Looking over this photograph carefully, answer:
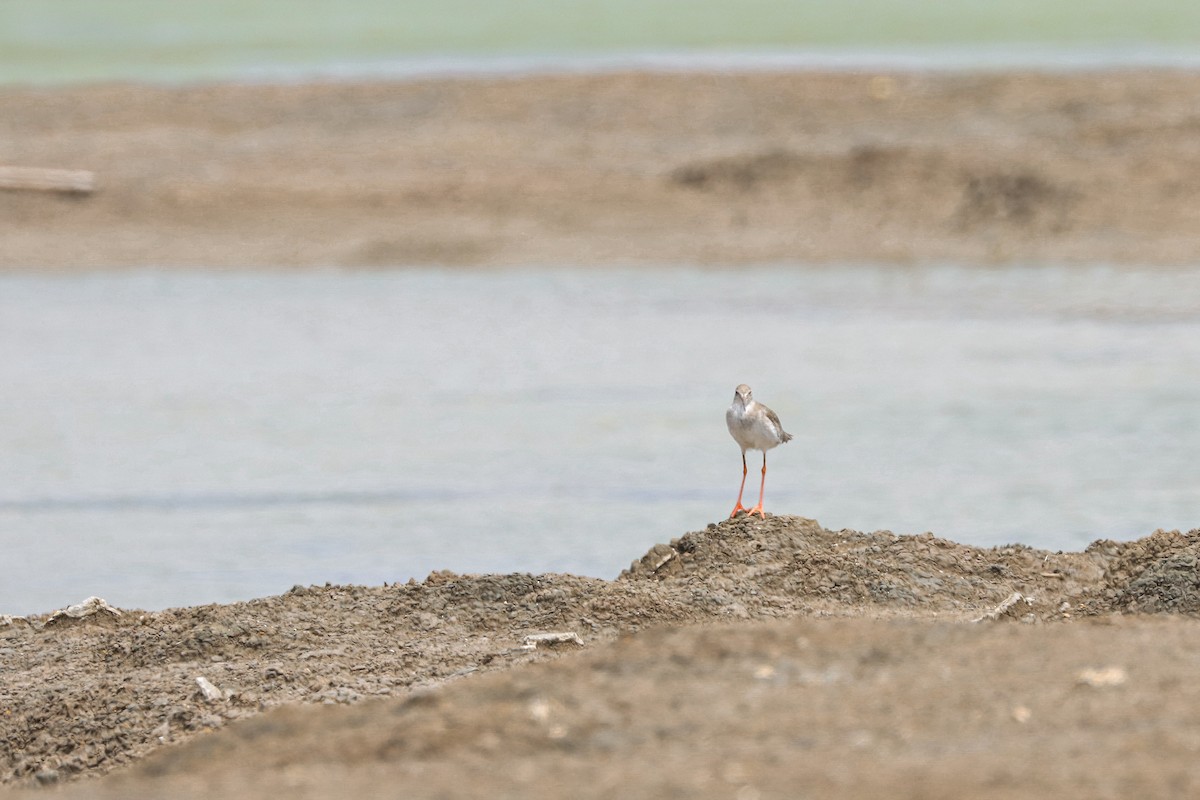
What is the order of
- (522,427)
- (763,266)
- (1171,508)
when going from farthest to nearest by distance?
(763,266), (522,427), (1171,508)

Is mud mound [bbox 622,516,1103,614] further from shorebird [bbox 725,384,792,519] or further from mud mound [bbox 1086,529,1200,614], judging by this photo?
shorebird [bbox 725,384,792,519]

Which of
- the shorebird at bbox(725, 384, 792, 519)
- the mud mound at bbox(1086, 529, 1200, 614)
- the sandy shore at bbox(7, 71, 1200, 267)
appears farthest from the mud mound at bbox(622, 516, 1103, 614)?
the sandy shore at bbox(7, 71, 1200, 267)

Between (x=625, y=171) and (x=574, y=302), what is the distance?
559 cm

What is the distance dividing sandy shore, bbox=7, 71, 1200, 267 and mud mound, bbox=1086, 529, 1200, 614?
13.2 metres

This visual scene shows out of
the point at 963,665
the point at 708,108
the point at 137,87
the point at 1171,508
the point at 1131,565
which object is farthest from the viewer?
the point at 137,87

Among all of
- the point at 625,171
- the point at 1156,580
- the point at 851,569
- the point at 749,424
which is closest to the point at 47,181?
the point at 625,171

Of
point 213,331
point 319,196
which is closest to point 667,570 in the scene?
point 213,331

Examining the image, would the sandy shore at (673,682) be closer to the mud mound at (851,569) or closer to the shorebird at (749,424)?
the mud mound at (851,569)

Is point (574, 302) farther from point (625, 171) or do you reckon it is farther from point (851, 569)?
point (851, 569)

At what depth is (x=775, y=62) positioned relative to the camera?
104 ft

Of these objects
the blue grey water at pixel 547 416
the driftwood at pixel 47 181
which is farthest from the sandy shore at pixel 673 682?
the driftwood at pixel 47 181

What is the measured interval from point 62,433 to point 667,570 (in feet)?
22.2

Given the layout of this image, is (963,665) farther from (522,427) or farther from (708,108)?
(708,108)

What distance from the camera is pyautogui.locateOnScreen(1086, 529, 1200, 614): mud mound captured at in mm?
7406
